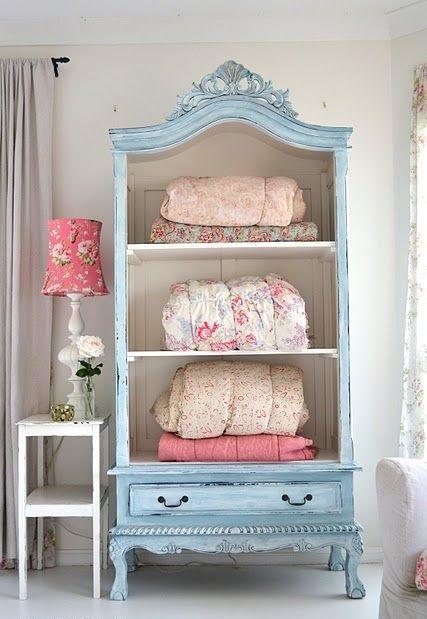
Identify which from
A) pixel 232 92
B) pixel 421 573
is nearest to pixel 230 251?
pixel 232 92

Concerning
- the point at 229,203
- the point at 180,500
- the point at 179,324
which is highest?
the point at 229,203

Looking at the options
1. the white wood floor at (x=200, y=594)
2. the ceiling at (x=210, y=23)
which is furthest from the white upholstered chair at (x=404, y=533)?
the ceiling at (x=210, y=23)

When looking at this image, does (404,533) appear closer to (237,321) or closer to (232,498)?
(232,498)

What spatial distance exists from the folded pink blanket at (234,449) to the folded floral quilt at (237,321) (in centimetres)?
39

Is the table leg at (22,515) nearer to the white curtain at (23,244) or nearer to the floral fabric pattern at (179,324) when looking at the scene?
the white curtain at (23,244)

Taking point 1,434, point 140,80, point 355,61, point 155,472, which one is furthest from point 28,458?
point 355,61

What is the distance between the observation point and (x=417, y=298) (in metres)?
3.52

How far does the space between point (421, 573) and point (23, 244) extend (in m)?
2.33

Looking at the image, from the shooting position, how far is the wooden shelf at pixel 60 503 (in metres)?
3.17

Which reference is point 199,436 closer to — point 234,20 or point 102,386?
point 102,386

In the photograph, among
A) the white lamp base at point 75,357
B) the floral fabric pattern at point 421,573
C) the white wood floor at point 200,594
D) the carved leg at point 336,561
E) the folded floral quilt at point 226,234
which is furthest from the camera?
the carved leg at point 336,561

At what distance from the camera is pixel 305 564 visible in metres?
3.63

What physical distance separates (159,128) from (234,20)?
0.91 meters

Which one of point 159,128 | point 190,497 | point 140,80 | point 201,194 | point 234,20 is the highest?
point 234,20
